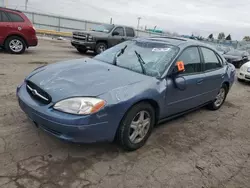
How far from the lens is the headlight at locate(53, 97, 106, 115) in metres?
2.62

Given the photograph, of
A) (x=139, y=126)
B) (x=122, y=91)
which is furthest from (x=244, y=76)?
(x=122, y=91)

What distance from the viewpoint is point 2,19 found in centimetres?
916

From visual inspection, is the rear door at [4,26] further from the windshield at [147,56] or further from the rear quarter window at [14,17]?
the windshield at [147,56]

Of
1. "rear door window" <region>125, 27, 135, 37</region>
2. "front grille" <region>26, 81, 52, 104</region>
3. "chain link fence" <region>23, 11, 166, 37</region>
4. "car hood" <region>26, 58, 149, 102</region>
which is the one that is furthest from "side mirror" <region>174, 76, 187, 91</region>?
"chain link fence" <region>23, 11, 166, 37</region>

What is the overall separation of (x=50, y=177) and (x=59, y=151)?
54cm

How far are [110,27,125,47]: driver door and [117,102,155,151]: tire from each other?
32.5 feet

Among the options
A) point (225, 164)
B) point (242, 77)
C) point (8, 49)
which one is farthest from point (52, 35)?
point (225, 164)

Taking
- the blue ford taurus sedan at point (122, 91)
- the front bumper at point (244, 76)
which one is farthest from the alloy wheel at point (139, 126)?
the front bumper at point (244, 76)

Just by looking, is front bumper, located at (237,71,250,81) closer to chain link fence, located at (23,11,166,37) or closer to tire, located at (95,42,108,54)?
tire, located at (95,42,108,54)

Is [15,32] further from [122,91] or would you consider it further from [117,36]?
[122,91]

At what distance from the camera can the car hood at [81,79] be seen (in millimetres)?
2787

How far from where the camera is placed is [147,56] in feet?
12.4

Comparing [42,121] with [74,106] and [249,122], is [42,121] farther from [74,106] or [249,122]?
[249,122]

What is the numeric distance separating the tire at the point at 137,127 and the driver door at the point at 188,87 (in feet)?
1.43
